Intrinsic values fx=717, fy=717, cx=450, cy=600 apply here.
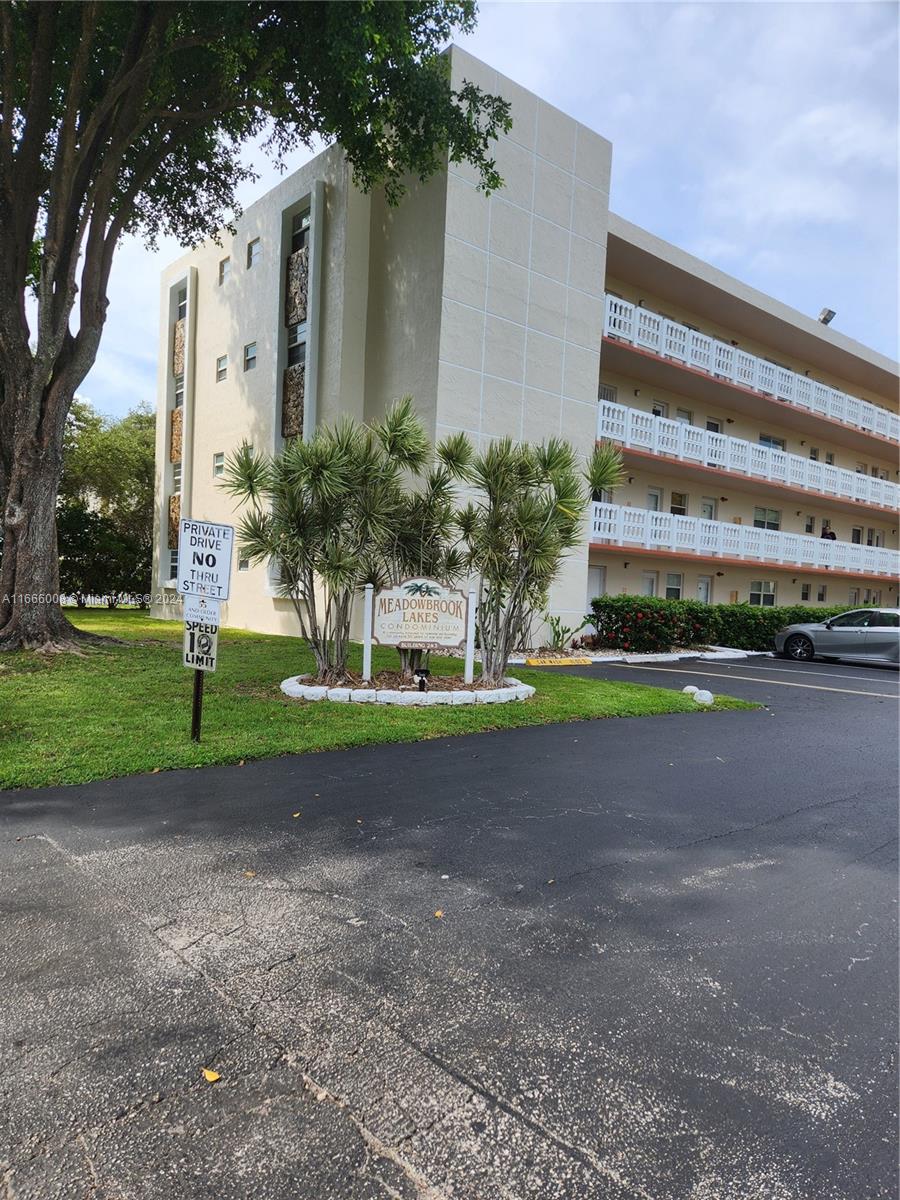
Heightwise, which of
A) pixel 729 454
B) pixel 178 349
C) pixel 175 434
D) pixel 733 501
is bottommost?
pixel 733 501

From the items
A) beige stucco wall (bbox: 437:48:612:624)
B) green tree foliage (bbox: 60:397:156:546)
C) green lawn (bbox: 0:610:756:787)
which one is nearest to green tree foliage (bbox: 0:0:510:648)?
beige stucco wall (bbox: 437:48:612:624)

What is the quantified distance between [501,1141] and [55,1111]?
4.38 feet

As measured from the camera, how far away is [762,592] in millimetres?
25859

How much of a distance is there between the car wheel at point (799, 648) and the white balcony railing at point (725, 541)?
127 inches

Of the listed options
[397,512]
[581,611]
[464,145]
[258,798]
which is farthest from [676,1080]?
[581,611]

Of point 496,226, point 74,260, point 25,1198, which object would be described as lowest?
point 25,1198

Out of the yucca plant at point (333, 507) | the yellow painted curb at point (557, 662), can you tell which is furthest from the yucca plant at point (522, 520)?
the yellow painted curb at point (557, 662)

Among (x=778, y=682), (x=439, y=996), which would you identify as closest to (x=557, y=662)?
(x=778, y=682)

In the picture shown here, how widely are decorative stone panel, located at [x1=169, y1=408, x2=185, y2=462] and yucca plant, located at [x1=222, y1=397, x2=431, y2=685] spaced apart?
15529 mm

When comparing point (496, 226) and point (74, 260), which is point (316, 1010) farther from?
point (496, 226)

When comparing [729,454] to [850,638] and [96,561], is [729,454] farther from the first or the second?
[96,561]

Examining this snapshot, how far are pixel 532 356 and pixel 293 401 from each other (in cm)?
594

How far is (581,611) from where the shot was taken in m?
18.0

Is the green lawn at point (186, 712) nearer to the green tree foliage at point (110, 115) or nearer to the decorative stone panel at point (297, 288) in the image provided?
the green tree foliage at point (110, 115)
